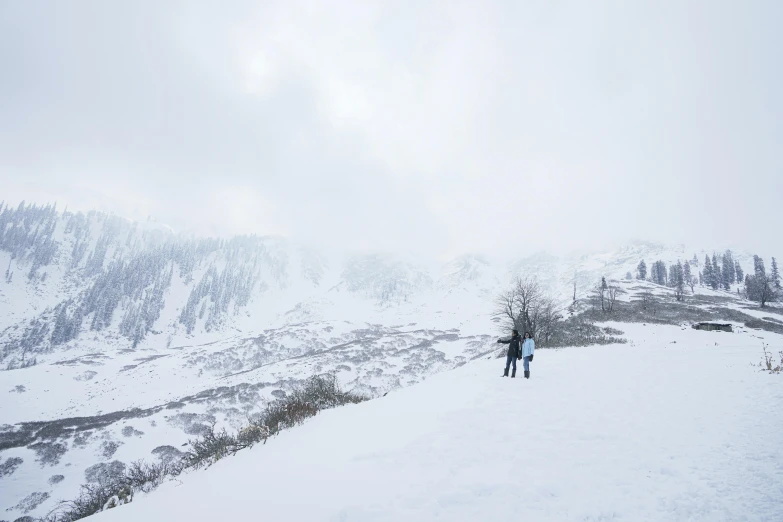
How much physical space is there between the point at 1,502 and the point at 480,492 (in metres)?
28.7

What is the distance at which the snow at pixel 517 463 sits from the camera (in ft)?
13.7

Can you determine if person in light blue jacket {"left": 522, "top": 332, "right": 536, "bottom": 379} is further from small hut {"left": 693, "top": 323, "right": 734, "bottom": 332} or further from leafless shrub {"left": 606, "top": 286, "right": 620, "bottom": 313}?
leafless shrub {"left": 606, "top": 286, "right": 620, "bottom": 313}

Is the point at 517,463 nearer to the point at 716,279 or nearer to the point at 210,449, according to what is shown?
the point at 210,449

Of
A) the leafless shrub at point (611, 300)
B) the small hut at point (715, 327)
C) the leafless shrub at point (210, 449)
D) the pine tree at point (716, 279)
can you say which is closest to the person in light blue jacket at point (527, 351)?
the leafless shrub at point (210, 449)

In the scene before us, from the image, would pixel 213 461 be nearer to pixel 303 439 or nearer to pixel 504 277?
pixel 303 439

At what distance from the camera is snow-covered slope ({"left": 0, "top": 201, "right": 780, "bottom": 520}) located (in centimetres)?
2672

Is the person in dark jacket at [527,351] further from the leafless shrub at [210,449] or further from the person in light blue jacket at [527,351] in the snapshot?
the leafless shrub at [210,449]

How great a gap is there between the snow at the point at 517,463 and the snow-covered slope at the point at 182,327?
22.1 m

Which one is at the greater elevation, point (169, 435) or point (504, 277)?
point (504, 277)

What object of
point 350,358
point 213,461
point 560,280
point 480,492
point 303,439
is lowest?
point 350,358

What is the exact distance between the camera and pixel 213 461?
8.08m

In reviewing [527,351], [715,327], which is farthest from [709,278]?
[527,351]

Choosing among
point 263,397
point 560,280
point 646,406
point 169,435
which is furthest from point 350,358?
point 560,280

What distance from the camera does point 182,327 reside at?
9794 centimetres
